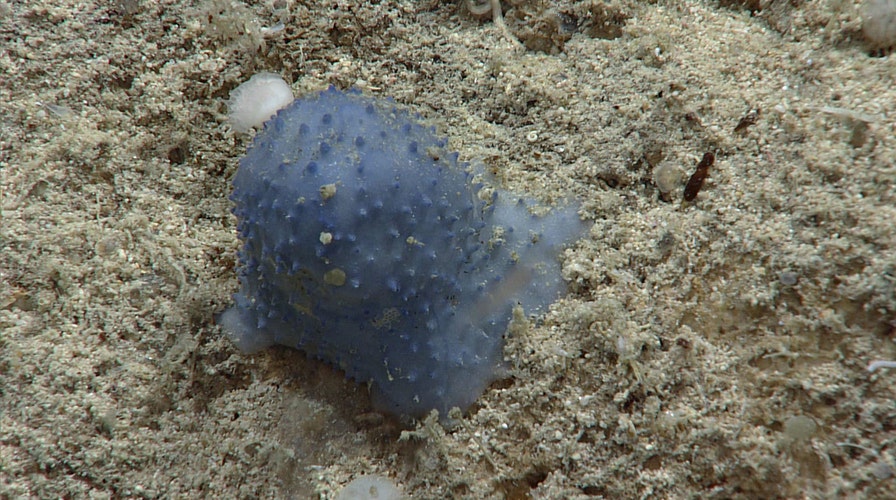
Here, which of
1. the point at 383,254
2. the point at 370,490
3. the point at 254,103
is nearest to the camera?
the point at 383,254

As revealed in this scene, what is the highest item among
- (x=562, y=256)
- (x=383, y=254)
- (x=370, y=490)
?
(x=383, y=254)

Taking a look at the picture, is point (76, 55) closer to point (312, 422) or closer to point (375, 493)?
point (312, 422)

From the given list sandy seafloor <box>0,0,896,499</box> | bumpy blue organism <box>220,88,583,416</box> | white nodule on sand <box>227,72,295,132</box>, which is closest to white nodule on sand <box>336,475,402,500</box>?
sandy seafloor <box>0,0,896,499</box>

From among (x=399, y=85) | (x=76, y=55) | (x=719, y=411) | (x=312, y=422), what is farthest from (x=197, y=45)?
(x=719, y=411)

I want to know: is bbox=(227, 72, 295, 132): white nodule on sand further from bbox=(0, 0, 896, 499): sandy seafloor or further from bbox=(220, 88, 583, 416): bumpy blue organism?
bbox=(220, 88, 583, 416): bumpy blue organism

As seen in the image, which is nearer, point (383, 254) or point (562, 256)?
point (383, 254)

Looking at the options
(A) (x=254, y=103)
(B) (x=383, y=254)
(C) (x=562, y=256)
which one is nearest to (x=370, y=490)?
(B) (x=383, y=254)

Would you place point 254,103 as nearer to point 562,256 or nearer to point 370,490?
point 562,256
